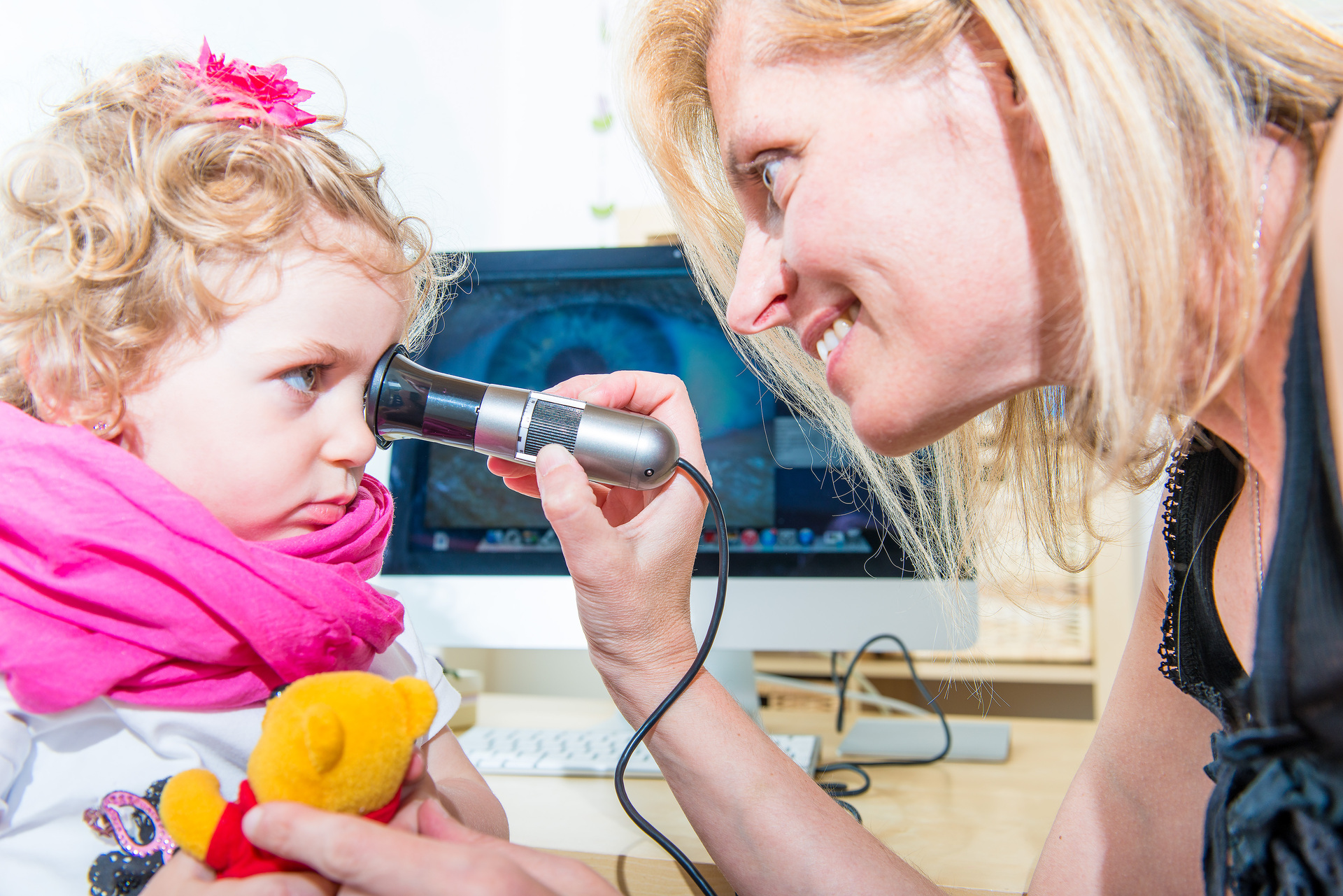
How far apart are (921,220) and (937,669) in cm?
143

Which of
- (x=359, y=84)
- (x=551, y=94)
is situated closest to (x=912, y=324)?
(x=359, y=84)

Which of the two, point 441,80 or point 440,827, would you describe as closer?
point 440,827

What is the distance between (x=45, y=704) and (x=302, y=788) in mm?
180

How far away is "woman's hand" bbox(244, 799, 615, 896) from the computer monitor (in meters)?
0.67

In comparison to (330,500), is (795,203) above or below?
above

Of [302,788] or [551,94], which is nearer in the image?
[302,788]

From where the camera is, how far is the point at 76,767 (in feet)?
1.55

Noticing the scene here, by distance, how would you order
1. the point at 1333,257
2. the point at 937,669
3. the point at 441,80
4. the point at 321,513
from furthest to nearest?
the point at 937,669 → the point at 441,80 → the point at 321,513 → the point at 1333,257

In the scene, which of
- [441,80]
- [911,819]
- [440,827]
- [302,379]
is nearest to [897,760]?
[911,819]

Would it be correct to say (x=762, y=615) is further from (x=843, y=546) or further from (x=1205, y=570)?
(x=1205, y=570)

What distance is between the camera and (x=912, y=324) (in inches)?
21.1

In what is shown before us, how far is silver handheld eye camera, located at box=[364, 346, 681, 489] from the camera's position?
2.09 feet

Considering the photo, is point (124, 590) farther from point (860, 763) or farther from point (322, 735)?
point (860, 763)

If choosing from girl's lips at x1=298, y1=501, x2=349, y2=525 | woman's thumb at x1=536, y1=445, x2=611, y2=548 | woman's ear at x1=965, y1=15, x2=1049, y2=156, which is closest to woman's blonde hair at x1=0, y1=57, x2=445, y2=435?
girl's lips at x1=298, y1=501, x2=349, y2=525
